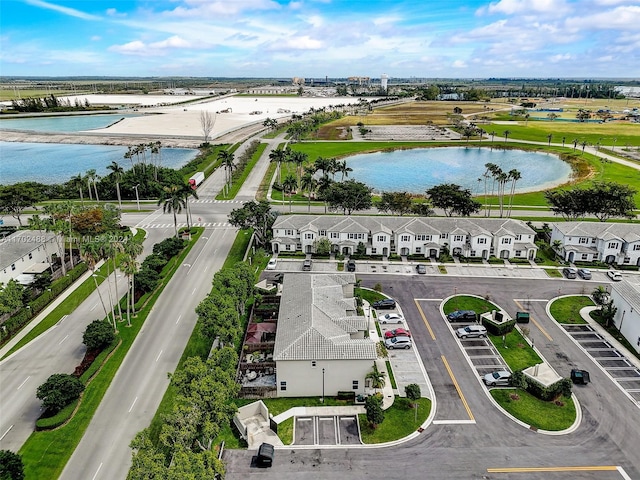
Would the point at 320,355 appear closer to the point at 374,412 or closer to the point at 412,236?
the point at 374,412

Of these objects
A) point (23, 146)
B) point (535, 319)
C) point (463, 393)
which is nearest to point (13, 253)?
point (463, 393)

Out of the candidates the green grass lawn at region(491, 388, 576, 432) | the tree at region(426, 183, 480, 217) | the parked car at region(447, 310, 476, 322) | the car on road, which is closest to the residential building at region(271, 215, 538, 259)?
the tree at region(426, 183, 480, 217)

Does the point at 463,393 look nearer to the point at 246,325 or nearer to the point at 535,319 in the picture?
the point at 535,319

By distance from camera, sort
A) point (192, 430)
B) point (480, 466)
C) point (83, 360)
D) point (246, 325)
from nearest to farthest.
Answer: point (192, 430), point (480, 466), point (83, 360), point (246, 325)

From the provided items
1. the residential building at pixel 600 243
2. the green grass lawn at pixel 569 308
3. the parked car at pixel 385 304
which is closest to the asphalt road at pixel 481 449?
the green grass lawn at pixel 569 308

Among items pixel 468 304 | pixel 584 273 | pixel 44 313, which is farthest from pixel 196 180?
pixel 584 273

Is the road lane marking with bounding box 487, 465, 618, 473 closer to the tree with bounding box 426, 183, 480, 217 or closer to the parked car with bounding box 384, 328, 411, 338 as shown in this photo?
the parked car with bounding box 384, 328, 411, 338
